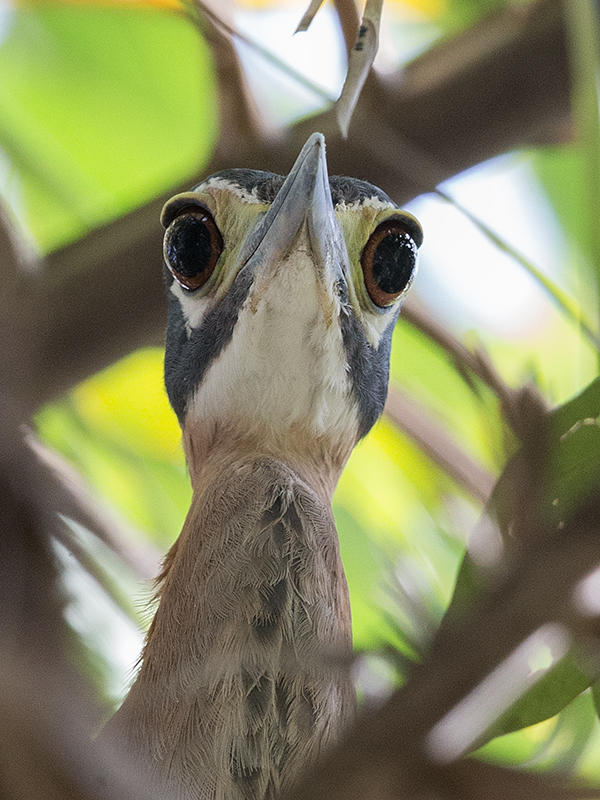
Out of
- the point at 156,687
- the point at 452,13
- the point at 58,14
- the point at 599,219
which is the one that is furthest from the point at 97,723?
the point at 58,14

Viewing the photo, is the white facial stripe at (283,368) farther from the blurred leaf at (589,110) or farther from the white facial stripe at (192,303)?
the blurred leaf at (589,110)

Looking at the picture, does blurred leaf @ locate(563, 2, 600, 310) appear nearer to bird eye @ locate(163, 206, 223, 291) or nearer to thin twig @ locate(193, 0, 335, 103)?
thin twig @ locate(193, 0, 335, 103)

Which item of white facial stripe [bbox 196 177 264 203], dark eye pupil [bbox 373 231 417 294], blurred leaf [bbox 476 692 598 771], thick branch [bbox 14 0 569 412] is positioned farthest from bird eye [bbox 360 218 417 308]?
blurred leaf [bbox 476 692 598 771]

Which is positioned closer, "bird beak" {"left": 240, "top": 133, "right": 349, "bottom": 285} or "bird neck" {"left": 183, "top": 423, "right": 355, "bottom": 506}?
"bird beak" {"left": 240, "top": 133, "right": 349, "bottom": 285}

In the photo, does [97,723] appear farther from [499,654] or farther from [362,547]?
Result: [362,547]

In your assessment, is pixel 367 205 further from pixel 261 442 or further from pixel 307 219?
pixel 261 442

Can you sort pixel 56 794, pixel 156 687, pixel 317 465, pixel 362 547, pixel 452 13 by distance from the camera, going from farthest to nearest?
pixel 452 13, pixel 317 465, pixel 362 547, pixel 156 687, pixel 56 794
